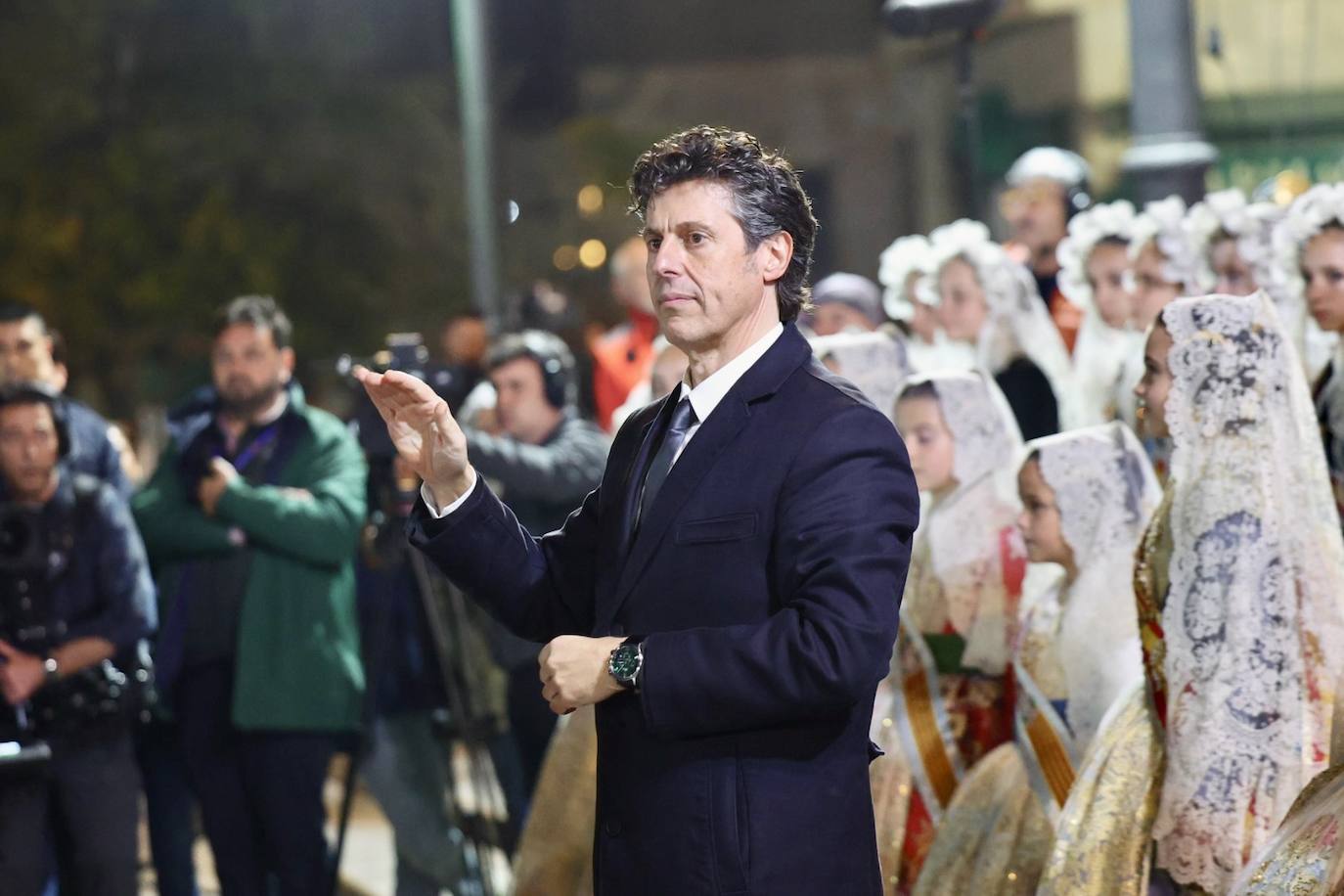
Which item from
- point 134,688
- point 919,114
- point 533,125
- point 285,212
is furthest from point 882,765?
point 285,212

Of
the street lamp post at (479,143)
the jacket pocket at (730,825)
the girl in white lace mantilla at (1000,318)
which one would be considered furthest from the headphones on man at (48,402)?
the street lamp post at (479,143)

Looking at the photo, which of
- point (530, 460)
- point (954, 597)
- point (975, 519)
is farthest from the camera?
point (530, 460)

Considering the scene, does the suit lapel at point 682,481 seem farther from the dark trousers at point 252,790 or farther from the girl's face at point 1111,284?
the girl's face at point 1111,284

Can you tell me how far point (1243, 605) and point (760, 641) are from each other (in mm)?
1518

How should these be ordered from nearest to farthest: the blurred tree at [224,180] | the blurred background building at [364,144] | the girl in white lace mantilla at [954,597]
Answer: the girl in white lace mantilla at [954,597], the blurred background building at [364,144], the blurred tree at [224,180]

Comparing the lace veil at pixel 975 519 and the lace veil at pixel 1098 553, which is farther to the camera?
the lace veil at pixel 975 519

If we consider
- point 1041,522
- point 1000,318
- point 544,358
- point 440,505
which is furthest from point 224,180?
point 440,505

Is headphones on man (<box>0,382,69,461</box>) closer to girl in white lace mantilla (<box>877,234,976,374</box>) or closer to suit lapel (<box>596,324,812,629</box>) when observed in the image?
girl in white lace mantilla (<box>877,234,976,374</box>)

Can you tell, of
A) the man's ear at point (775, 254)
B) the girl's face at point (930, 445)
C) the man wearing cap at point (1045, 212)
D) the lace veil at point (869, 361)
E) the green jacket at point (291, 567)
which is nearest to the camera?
the man's ear at point (775, 254)

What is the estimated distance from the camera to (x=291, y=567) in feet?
20.0

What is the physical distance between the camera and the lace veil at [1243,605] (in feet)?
13.3

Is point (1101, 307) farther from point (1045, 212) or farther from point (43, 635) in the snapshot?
point (43, 635)

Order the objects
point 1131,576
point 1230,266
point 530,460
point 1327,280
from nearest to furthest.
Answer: point 1131,576 → point 1327,280 → point 530,460 → point 1230,266

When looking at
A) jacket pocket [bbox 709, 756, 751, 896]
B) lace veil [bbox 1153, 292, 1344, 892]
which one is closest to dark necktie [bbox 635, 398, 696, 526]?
jacket pocket [bbox 709, 756, 751, 896]
